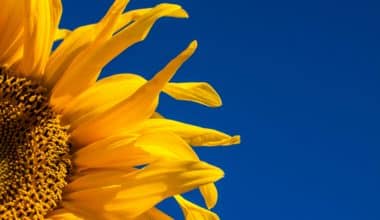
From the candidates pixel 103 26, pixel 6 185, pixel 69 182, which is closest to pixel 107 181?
pixel 69 182

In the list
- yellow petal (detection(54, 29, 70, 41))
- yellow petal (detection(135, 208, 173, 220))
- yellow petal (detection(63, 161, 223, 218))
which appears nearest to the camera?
yellow petal (detection(63, 161, 223, 218))

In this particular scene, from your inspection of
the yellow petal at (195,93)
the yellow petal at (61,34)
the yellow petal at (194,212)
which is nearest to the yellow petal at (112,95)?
the yellow petal at (195,93)

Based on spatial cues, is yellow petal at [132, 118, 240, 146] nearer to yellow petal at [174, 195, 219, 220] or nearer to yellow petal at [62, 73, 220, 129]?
yellow petal at [62, 73, 220, 129]

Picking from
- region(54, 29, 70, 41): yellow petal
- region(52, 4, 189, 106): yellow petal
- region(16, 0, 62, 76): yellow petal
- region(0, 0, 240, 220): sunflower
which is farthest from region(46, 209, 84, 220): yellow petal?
region(54, 29, 70, 41): yellow petal

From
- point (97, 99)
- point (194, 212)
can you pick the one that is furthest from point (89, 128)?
point (194, 212)

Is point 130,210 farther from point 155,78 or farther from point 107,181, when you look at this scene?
point 155,78

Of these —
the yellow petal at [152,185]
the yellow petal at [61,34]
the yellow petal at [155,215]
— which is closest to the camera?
the yellow petal at [152,185]

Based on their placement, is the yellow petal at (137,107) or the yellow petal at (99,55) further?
the yellow petal at (99,55)

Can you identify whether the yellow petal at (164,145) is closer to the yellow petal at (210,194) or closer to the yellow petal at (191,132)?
the yellow petal at (191,132)
